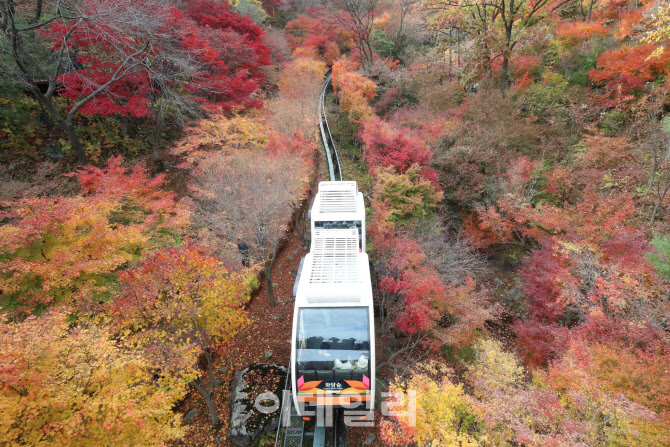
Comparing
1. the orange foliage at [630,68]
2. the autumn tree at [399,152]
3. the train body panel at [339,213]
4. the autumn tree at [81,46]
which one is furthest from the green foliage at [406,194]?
the autumn tree at [81,46]

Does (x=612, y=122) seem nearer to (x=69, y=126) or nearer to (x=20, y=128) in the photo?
(x=69, y=126)

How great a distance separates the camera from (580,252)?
10.6m

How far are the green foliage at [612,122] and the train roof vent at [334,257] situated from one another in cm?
1674

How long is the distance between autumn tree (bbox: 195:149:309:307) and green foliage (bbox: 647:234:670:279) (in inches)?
496

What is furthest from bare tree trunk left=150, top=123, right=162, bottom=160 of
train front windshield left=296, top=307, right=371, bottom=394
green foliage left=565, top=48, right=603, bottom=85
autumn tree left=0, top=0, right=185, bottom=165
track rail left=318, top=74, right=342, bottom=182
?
A: green foliage left=565, top=48, right=603, bottom=85

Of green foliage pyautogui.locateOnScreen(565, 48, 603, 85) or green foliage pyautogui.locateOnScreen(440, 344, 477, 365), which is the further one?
green foliage pyautogui.locateOnScreen(565, 48, 603, 85)

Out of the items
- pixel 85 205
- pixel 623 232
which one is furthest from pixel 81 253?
pixel 623 232

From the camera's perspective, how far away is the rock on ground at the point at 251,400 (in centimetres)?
855

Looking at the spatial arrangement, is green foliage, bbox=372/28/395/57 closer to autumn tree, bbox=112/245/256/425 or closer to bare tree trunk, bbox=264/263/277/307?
bare tree trunk, bbox=264/263/277/307

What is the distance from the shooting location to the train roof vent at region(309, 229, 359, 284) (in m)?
8.29

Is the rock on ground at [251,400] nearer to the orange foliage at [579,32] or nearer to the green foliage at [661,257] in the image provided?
the green foliage at [661,257]

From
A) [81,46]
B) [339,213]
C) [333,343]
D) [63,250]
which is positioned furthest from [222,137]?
[333,343]

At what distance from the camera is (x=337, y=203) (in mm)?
11562

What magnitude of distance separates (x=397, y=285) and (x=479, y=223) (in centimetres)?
943
